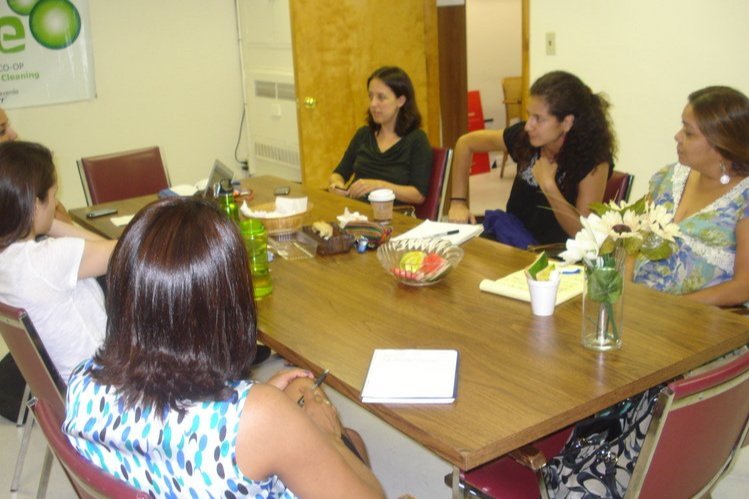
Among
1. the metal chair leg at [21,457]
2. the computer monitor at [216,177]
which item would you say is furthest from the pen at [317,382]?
the computer monitor at [216,177]

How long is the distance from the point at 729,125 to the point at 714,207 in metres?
0.24

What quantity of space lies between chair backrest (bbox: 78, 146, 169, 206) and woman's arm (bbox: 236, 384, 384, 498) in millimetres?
2886

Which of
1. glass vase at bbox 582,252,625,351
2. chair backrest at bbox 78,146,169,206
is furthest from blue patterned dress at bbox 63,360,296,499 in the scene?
chair backrest at bbox 78,146,169,206

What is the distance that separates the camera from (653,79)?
417cm

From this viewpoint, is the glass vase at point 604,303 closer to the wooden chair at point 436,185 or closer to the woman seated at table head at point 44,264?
the woman seated at table head at point 44,264

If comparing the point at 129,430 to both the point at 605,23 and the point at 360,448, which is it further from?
the point at 605,23

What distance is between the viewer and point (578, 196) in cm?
299

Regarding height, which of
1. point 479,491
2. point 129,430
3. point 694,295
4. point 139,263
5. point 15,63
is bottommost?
point 479,491

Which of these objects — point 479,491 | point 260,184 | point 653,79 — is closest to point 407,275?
point 479,491

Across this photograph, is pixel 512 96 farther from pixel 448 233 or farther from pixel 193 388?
pixel 193 388

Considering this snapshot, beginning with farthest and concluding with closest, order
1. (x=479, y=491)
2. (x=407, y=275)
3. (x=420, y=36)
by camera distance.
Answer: (x=420, y=36), (x=407, y=275), (x=479, y=491)

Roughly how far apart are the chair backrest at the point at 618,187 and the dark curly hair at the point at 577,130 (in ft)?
0.11

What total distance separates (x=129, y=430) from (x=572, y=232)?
6.80ft

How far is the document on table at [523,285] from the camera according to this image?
83.7 inches
